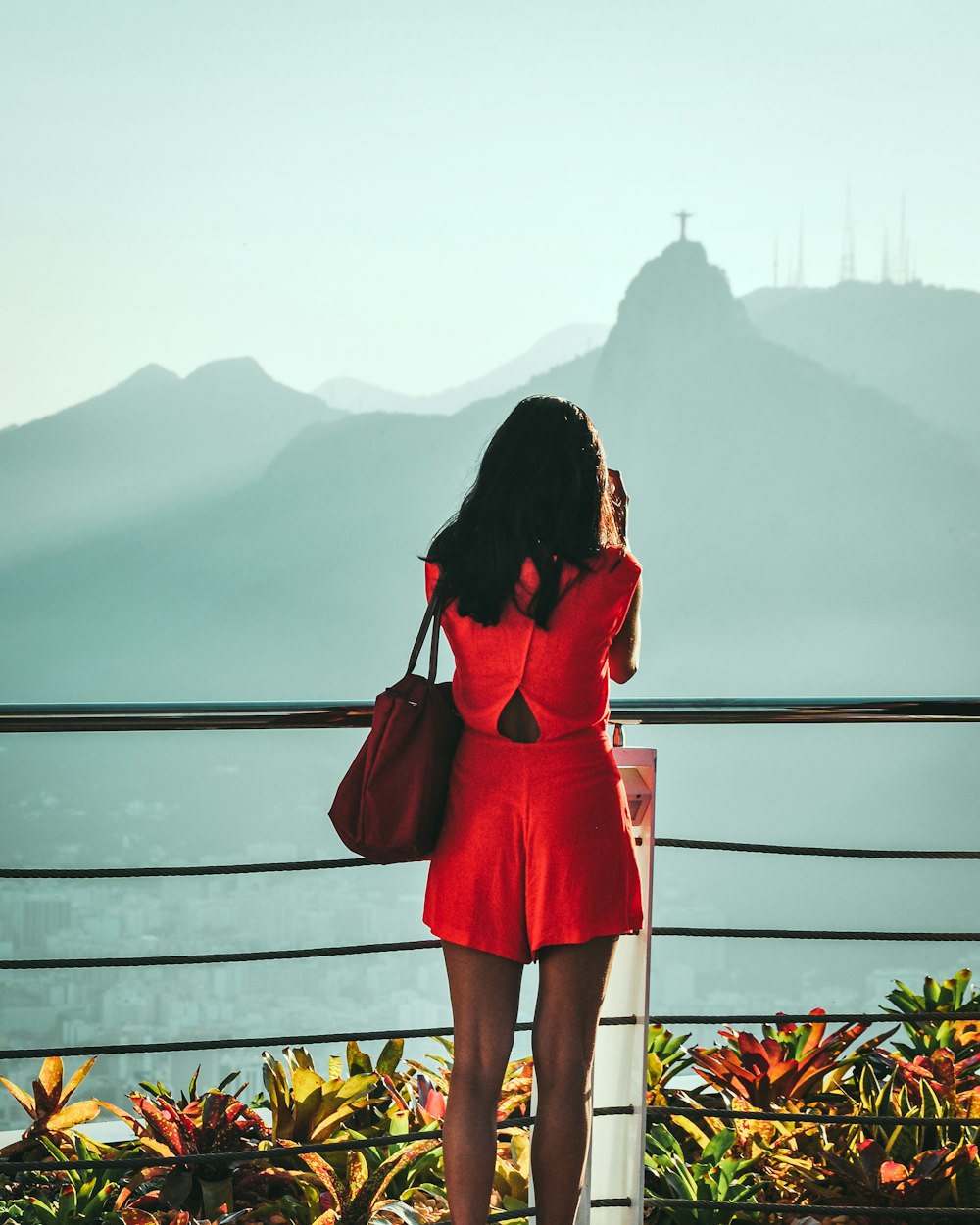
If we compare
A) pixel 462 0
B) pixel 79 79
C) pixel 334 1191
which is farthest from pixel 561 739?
pixel 79 79

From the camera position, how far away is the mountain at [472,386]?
53.9 meters

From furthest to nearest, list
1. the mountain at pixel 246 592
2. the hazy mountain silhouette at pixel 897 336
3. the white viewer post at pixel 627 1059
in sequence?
the hazy mountain silhouette at pixel 897 336 < the mountain at pixel 246 592 < the white viewer post at pixel 627 1059

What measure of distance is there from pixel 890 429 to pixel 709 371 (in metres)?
8.27

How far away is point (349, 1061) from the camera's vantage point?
2961 mm

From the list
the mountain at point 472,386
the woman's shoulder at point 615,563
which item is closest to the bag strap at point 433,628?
the woman's shoulder at point 615,563

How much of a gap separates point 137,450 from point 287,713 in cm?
5204

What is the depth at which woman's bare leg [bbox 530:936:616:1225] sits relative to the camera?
170 centimetres

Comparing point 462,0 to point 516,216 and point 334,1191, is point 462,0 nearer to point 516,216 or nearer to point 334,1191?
point 516,216

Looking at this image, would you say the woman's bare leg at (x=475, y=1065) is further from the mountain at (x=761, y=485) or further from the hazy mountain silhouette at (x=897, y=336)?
the hazy mountain silhouette at (x=897, y=336)

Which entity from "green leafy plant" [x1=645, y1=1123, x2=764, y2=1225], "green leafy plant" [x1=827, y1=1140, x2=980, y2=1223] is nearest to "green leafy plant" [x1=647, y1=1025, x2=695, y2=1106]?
"green leafy plant" [x1=645, y1=1123, x2=764, y2=1225]

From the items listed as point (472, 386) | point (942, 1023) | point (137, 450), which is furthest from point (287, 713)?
point (472, 386)

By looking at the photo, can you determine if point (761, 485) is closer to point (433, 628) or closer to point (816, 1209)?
point (816, 1209)

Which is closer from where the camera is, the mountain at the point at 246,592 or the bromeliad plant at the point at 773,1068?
the bromeliad plant at the point at 773,1068

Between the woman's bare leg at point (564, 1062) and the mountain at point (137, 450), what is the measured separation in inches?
1953
